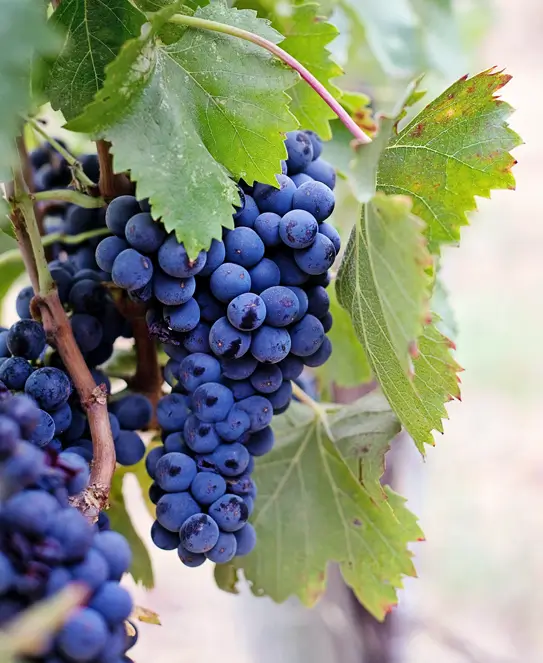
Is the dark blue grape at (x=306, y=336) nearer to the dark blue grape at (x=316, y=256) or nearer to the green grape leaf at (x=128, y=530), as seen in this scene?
the dark blue grape at (x=316, y=256)

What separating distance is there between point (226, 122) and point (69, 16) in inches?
4.1

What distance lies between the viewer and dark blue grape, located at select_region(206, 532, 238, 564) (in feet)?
1.45

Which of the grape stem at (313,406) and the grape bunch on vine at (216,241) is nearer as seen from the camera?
the grape bunch on vine at (216,241)

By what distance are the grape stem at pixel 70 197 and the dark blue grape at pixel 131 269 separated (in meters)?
0.06

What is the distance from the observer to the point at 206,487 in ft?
1.44

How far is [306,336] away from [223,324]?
0.05 meters

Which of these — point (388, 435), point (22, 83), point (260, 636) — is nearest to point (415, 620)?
point (260, 636)

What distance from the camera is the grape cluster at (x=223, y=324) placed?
43 centimetres

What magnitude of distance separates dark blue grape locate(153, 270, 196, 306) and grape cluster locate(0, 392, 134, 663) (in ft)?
0.43

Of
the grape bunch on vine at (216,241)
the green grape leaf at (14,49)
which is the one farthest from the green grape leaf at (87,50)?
the green grape leaf at (14,49)

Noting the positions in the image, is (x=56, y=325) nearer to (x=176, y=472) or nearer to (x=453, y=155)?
(x=176, y=472)

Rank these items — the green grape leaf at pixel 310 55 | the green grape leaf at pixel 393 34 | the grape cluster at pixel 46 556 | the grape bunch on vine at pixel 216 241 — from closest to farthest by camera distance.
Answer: the grape cluster at pixel 46 556
the grape bunch on vine at pixel 216 241
the green grape leaf at pixel 310 55
the green grape leaf at pixel 393 34

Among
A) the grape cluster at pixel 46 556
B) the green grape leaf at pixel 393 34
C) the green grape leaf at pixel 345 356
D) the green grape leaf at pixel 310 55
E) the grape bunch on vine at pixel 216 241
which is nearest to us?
the grape cluster at pixel 46 556

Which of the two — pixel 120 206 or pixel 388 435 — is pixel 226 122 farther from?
pixel 388 435
